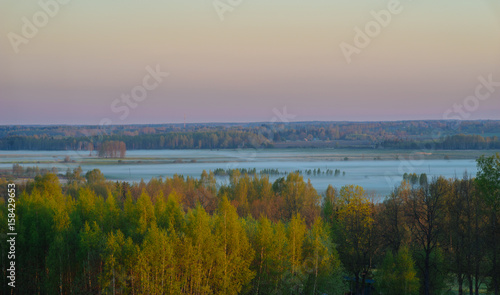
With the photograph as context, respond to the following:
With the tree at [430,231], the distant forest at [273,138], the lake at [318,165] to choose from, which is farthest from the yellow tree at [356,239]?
the distant forest at [273,138]

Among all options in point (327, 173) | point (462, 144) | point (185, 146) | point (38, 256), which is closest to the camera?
point (38, 256)

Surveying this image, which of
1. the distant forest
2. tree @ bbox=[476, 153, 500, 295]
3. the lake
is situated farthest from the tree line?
the distant forest

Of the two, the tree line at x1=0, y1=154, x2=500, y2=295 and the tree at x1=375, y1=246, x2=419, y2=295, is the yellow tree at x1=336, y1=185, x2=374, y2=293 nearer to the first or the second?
the tree line at x1=0, y1=154, x2=500, y2=295

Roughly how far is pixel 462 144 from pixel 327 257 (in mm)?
72459

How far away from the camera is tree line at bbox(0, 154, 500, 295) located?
15.8 metres

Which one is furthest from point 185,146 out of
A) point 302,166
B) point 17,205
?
point 17,205

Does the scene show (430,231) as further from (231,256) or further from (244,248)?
(231,256)

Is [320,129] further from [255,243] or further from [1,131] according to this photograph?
[255,243]

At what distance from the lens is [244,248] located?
17391 mm

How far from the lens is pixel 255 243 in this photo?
1838cm

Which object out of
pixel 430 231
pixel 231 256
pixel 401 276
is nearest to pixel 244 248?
pixel 231 256

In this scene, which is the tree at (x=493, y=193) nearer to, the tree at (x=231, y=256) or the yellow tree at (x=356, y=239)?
the yellow tree at (x=356, y=239)

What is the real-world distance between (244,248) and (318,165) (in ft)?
202

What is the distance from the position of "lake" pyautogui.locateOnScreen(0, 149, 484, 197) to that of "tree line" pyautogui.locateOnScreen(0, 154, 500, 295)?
2601cm
